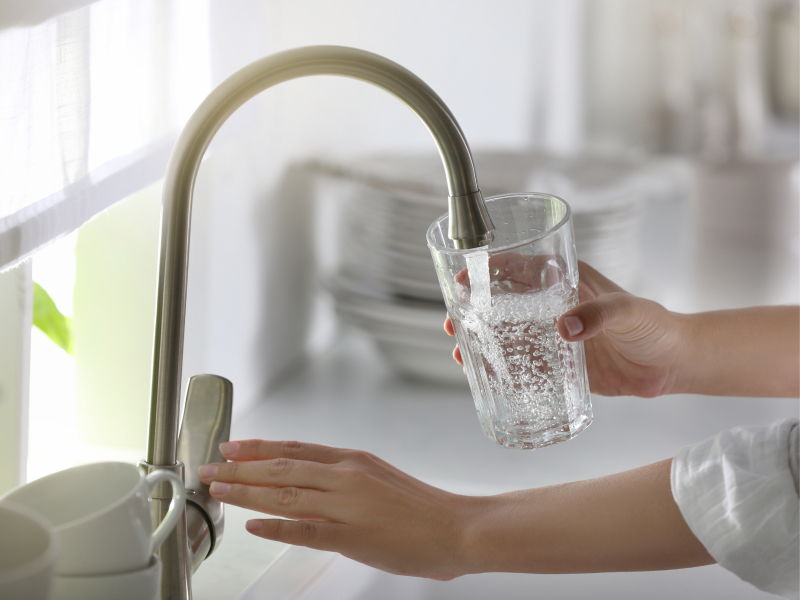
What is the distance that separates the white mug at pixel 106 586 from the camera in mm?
407

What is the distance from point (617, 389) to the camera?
30.6 inches

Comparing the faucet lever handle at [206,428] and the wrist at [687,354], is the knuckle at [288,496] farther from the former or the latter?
the wrist at [687,354]

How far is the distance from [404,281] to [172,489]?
1.86 feet

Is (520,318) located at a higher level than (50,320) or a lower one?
higher

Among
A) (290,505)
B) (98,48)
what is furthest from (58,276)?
(290,505)

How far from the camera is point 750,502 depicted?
1.69 feet

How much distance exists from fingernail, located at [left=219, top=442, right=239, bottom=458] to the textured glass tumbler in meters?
0.17

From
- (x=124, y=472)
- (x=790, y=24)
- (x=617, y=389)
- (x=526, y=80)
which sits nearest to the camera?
(x=124, y=472)

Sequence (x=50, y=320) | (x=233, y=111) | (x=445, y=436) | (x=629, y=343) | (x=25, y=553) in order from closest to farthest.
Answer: (x=25, y=553)
(x=233, y=111)
(x=629, y=343)
(x=50, y=320)
(x=445, y=436)

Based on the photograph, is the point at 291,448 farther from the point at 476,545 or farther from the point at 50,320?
the point at 50,320

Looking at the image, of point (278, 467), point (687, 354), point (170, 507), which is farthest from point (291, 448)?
point (687, 354)

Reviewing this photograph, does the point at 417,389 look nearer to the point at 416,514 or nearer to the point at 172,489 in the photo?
the point at 416,514

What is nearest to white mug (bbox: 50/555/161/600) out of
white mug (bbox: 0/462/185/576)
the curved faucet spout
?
white mug (bbox: 0/462/185/576)

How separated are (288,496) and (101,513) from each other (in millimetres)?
181
